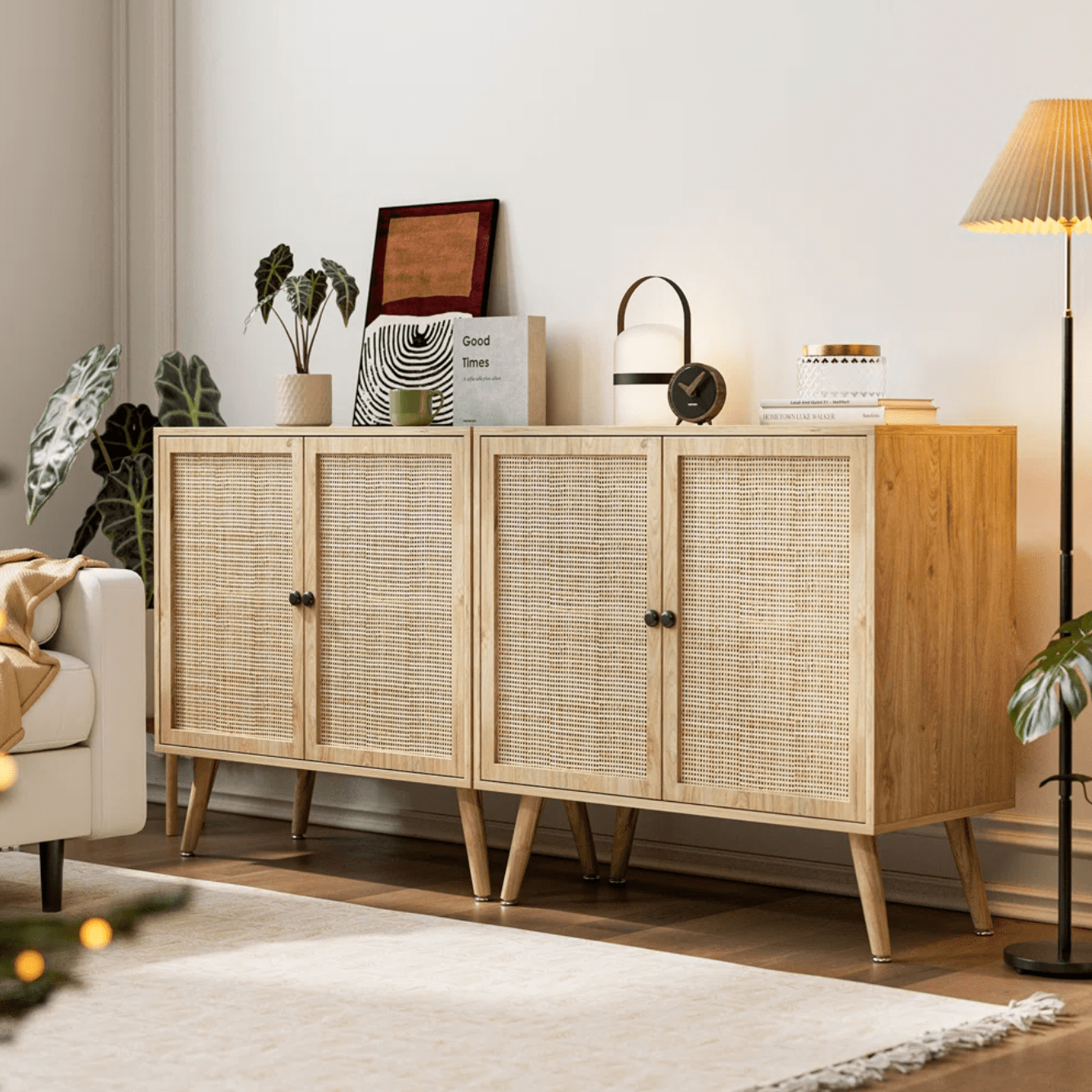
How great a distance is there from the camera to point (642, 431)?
3039 mm

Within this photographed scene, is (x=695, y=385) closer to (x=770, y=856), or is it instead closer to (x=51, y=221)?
(x=770, y=856)

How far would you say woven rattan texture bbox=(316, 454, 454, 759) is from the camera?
3344mm

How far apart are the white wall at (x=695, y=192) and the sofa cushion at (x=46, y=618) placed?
1.17 meters

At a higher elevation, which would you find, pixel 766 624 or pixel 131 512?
pixel 131 512

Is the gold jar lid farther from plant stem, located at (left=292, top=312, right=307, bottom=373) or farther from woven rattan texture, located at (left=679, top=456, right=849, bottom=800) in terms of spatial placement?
plant stem, located at (left=292, top=312, right=307, bottom=373)

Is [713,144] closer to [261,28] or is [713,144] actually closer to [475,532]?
[475,532]

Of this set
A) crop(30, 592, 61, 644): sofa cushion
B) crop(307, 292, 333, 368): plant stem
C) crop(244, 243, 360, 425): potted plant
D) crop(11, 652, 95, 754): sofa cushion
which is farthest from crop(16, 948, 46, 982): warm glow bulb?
crop(307, 292, 333, 368): plant stem

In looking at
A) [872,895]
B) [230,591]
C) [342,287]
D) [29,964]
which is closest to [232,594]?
[230,591]

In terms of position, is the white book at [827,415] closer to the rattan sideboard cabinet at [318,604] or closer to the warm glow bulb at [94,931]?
the rattan sideboard cabinet at [318,604]

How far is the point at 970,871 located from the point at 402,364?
5.83 feet

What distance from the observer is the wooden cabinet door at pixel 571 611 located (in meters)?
3.06

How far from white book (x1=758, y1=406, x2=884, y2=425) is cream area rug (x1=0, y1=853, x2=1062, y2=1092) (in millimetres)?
956

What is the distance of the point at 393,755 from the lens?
341cm

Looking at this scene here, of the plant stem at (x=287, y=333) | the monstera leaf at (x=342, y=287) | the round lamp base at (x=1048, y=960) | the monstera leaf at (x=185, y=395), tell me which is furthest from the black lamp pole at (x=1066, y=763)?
the monstera leaf at (x=185, y=395)
